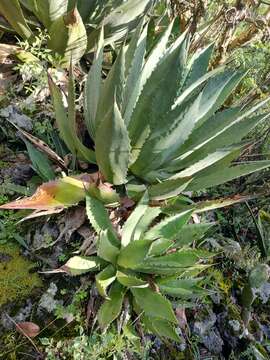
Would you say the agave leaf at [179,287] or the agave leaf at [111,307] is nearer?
the agave leaf at [111,307]

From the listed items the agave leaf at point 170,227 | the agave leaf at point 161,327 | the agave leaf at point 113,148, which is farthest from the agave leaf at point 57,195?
the agave leaf at point 161,327

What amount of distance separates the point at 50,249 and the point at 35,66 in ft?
3.25

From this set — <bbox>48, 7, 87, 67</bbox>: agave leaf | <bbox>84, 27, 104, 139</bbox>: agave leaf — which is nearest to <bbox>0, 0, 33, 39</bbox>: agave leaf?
<bbox>48, 7, 87, 67</bbox>: agave leaf

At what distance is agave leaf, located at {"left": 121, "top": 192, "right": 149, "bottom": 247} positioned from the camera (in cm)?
193

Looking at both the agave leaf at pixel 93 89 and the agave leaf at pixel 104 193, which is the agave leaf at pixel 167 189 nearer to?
the agave leaf at pixel 104 193

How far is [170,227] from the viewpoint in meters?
1.94

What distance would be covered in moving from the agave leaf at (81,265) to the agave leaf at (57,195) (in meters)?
0.25

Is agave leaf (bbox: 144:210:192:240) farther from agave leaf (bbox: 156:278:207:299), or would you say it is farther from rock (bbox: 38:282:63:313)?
rock (bbox: 38:282:63:313)

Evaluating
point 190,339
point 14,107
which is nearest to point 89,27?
point 14,107

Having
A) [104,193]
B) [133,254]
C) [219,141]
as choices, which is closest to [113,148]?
[104,193]

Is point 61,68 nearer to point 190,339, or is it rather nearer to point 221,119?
point 221,119

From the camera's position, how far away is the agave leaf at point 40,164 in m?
2.10

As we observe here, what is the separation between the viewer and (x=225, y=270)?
258 centimetres

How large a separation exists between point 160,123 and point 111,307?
2.64 ft
